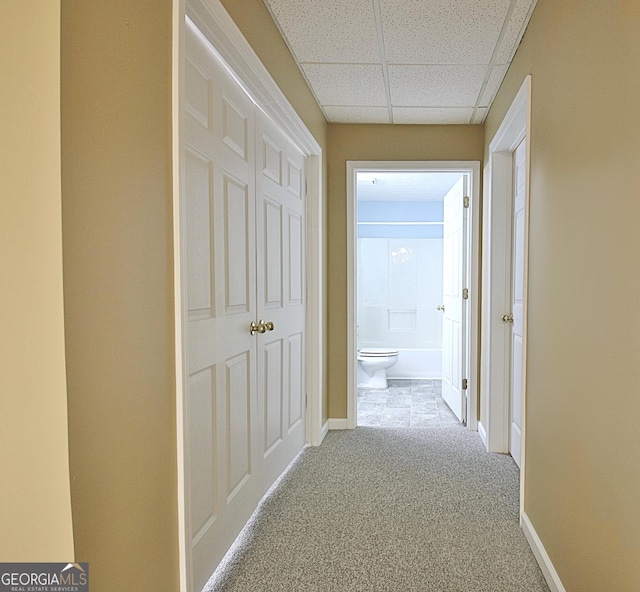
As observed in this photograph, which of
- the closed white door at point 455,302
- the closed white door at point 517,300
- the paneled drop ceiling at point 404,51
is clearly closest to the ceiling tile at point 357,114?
the paneled drop ceiling at point 404,51

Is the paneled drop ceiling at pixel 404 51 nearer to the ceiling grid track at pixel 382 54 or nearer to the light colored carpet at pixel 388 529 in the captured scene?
the ceiling grid track at pixel 382 54

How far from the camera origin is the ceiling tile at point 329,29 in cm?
214

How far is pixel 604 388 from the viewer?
4.31 ft

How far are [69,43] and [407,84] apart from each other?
2.42m

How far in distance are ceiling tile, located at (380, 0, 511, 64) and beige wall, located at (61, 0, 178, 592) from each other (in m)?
1.25

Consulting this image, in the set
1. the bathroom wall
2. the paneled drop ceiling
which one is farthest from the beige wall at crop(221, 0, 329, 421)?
the bathroom wall

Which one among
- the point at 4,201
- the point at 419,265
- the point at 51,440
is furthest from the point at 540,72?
the point at 419,265

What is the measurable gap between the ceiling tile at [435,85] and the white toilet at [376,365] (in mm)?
2995

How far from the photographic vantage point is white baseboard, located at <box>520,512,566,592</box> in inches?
67.2

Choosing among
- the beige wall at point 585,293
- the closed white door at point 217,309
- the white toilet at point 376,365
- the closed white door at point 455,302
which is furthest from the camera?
the white toilet at point 376,365

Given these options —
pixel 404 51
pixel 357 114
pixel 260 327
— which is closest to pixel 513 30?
pixel 404 51

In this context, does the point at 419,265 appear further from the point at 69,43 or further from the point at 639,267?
the point at 69,43

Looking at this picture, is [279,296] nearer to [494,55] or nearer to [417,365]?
[494,55]

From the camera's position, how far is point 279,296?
2713 mm
